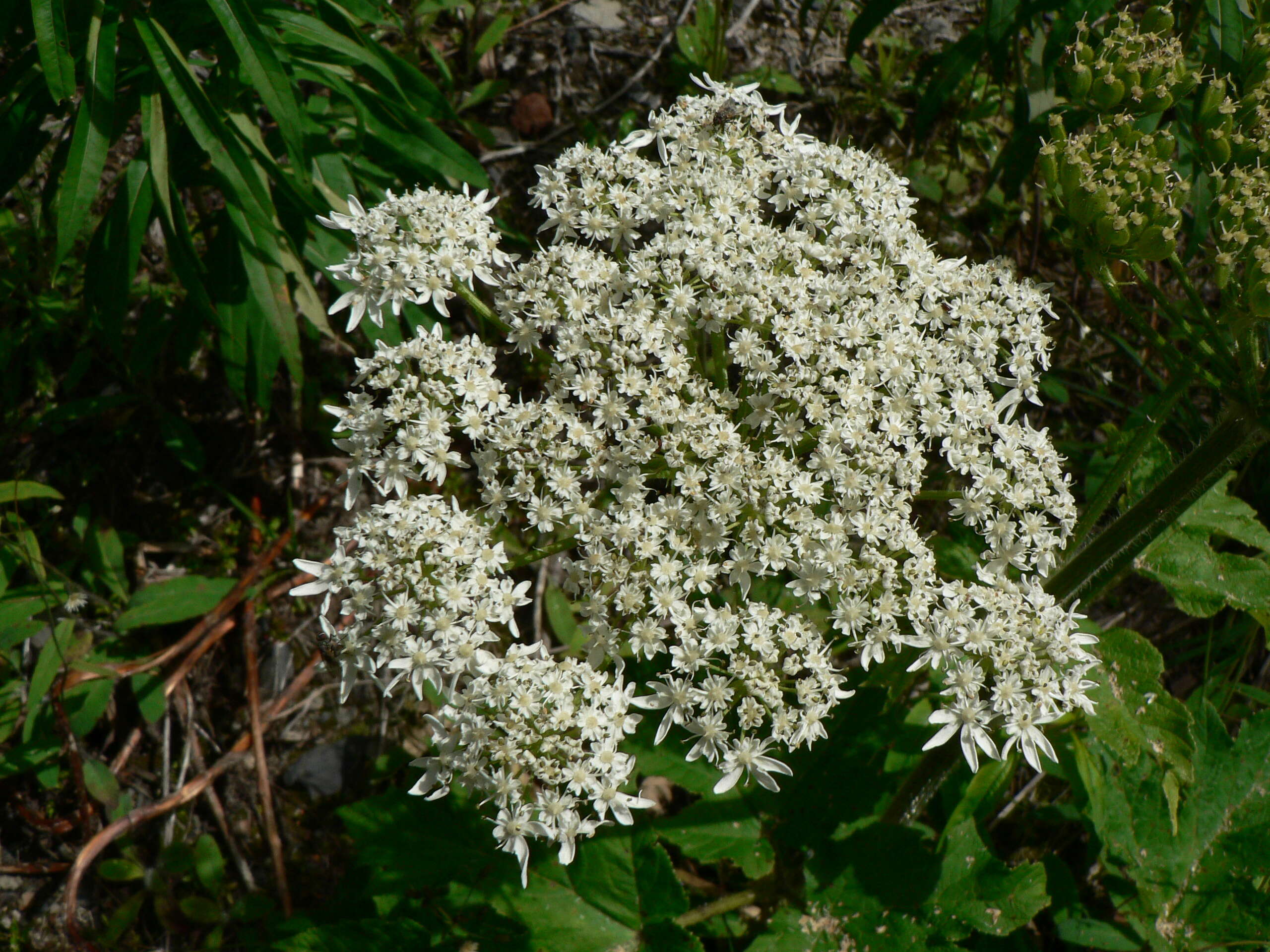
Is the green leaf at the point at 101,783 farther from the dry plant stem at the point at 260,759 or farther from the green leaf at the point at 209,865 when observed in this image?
the dry plant stem at the point at 260,759

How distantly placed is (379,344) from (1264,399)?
2904 millimetres

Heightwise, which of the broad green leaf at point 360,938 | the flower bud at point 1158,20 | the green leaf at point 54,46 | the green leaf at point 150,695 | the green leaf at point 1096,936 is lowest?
the green leaf at point 150,695

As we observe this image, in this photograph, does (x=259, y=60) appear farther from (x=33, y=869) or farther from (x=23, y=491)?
(x=33, y=869)

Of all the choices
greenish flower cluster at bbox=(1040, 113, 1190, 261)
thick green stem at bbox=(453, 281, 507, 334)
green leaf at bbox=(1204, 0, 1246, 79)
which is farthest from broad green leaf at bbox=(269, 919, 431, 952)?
green leaf at bbox=(1204, 0, 1246, 79)

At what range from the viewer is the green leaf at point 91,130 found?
353 centimetres

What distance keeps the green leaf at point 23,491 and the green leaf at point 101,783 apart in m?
1.04

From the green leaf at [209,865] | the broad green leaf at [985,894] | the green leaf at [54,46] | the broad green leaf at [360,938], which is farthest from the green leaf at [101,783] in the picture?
the broad green leaf at [985,894]

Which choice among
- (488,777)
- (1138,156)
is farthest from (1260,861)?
(488,777)

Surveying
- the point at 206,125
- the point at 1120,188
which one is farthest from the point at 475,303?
the point at 1120,188

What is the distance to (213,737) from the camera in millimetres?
5246

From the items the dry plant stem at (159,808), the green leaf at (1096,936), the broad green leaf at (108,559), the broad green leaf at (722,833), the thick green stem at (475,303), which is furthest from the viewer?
the broad green leaf at (108,559)

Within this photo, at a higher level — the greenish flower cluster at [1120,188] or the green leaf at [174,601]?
the greenish flower cluster at [1120,188]

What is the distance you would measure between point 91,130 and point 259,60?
0.80 metres

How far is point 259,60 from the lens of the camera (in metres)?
3.45
